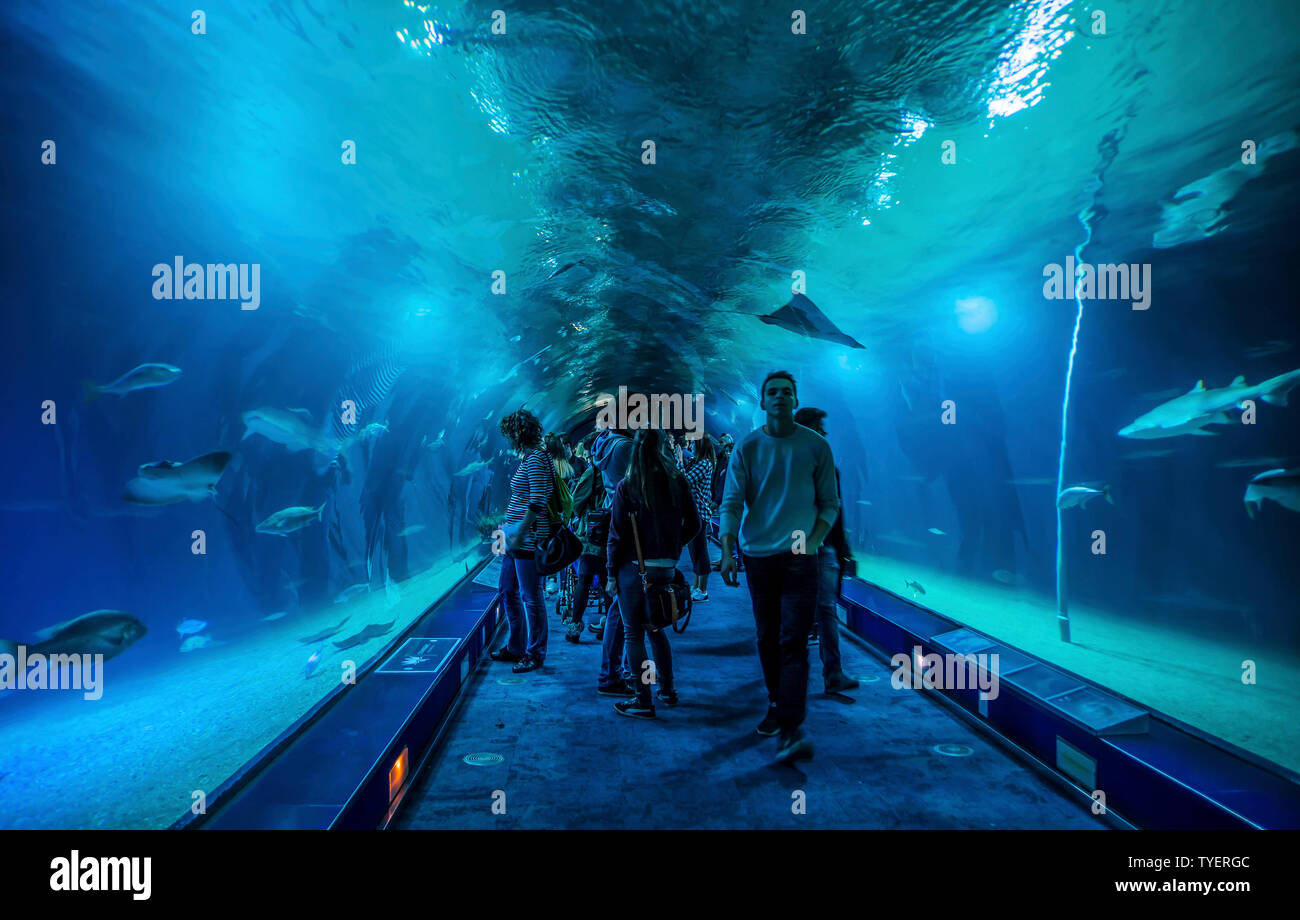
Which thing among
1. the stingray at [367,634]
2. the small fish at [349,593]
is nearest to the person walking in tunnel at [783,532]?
the stingray at [367,634]

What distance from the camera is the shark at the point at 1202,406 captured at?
7719 mm

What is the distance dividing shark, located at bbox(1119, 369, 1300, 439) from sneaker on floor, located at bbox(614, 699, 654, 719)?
9148 mm

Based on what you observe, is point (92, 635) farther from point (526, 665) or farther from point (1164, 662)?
point (1164, 662)

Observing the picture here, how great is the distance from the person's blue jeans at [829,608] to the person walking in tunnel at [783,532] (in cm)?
101

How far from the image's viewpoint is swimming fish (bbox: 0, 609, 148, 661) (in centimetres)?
543

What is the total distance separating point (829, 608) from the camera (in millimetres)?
4492

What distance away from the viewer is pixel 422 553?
57.3 feet

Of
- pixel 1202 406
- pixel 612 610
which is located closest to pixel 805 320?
pixel 1202 406

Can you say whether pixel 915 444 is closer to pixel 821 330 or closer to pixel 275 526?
pixel 821 330

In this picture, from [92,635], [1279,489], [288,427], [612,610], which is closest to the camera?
[612,610]

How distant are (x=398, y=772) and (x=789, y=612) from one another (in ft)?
7.62
